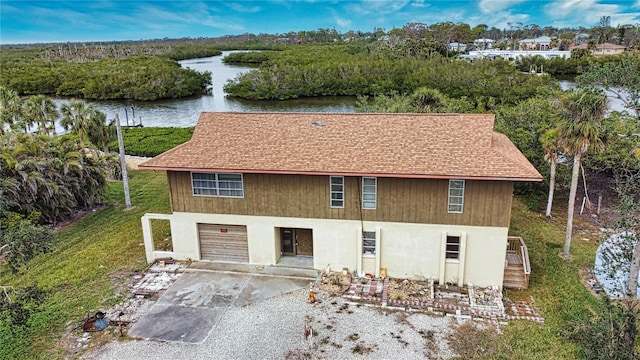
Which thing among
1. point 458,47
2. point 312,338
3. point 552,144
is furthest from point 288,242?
point 458,47

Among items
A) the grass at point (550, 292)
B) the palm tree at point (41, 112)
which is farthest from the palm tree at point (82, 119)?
the grass at point (550, 292)

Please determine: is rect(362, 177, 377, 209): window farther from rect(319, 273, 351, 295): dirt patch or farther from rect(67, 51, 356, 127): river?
rect(67, 51, 356, 127): river

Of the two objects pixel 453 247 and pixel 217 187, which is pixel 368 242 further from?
pixel 217 187

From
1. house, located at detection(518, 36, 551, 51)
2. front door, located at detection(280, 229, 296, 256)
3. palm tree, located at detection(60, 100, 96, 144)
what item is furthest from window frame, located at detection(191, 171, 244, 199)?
house, located at detection(518, 36, 551, 51)

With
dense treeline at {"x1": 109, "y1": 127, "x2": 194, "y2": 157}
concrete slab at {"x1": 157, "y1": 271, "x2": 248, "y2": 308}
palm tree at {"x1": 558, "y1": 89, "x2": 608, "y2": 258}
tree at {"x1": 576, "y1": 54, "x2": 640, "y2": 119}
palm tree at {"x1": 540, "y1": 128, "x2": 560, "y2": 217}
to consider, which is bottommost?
concrete slab at {"x1": 157, "y1": 271, "x2": 248, "y2": 308}

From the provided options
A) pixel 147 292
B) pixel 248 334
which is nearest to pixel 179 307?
pixel 147 292

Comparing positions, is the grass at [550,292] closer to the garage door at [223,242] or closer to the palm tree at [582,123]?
the palm tree at [582,123]
